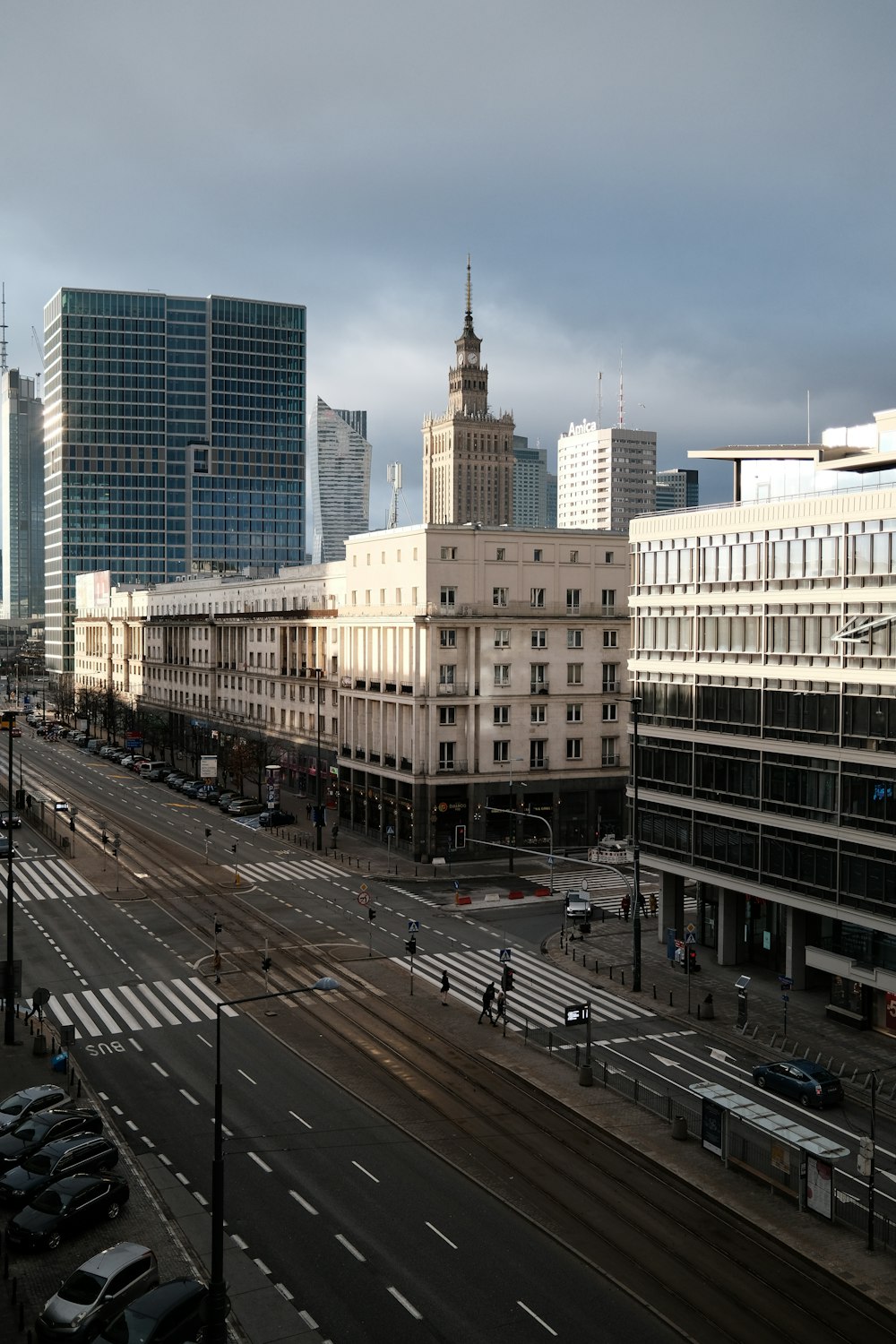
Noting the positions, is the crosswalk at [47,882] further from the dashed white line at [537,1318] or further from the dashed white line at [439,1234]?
the dashed white line at [537,1318]

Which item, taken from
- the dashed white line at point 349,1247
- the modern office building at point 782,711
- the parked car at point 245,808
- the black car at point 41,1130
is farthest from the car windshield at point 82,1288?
the parked car at point 245,808

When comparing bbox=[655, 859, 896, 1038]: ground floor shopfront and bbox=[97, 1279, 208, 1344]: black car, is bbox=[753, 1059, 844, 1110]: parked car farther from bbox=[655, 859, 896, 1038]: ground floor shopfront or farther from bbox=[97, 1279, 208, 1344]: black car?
bbox=[97, 1279, 208, 1344]: black car

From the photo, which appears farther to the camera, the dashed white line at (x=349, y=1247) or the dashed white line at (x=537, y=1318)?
the dashed white line at (x=349, y=1247)

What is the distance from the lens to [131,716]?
181000 millimetres

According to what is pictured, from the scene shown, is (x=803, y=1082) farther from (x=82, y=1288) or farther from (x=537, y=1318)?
(x=82, y=1288)

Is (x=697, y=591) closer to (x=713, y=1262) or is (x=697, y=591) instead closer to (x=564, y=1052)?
(x=564, y=1052)

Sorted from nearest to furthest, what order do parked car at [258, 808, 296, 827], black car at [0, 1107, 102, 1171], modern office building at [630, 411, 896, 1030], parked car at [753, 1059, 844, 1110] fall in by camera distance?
black car at [0, 1107, 102, 1171] → parked car at [753, 1059, 844, 1110] → modern office building at [630, 411, 896, 1030] → parked car at [258, 808, 296, 827]

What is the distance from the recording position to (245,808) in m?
114

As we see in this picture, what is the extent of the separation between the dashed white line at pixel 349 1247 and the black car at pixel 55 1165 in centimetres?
795

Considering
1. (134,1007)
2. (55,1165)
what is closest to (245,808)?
(134,1007)

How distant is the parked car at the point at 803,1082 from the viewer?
1709 inches

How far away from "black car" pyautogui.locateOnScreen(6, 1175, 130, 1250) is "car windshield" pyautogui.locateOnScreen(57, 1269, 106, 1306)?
3580 mm

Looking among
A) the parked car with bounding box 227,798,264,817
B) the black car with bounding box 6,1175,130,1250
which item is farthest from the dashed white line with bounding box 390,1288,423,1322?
the parked car with bounding box 227,798,264,817

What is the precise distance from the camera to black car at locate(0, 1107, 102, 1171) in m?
36.4
